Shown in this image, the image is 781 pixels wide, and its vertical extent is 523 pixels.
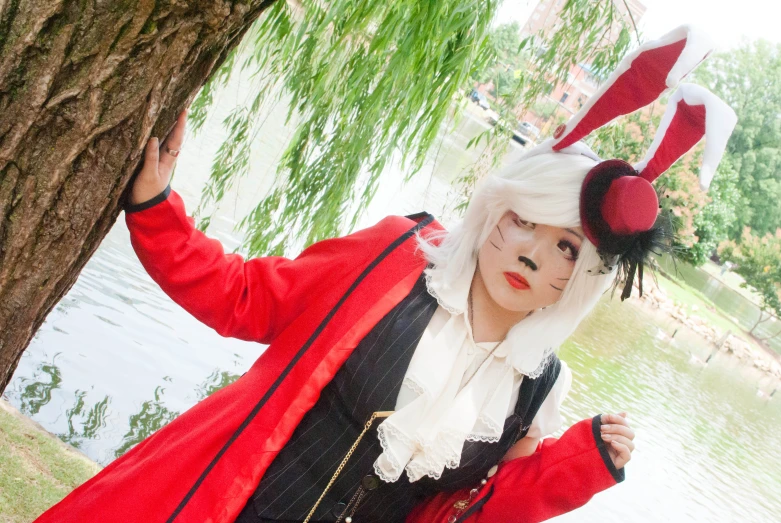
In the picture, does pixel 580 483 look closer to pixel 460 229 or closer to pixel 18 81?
pixel 460 229

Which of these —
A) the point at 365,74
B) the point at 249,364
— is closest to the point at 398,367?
the point at 365,74

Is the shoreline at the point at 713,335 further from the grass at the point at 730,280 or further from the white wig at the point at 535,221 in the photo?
the white wig at the point at 535,221

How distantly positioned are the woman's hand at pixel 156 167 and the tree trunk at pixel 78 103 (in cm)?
2

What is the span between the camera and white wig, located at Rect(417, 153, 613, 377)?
1.57 metres

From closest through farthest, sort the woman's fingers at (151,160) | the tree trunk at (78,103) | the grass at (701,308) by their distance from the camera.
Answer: the tree trunk at (78,103) < the woman's fingers at (151,160) < the grass at (701,308)

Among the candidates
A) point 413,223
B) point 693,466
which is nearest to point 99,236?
point 413,223

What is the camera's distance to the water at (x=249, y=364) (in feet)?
14.7

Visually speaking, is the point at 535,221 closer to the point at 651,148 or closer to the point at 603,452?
the point at 651,148

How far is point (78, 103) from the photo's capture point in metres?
1.08

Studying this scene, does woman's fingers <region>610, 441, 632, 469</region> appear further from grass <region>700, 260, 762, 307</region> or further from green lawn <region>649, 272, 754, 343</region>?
grass <region>700, 260, 762, 307</region>

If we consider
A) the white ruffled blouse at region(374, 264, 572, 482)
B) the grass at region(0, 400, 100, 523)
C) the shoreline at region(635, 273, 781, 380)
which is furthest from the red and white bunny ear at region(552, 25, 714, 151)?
the shoreline at region(635, 273, 781, 380)

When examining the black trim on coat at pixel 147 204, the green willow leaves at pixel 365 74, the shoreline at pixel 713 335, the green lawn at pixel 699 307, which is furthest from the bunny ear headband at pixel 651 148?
the green lawn at pixel 699 307

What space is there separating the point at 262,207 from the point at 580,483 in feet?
6.34

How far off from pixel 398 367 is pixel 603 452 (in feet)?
1.78
